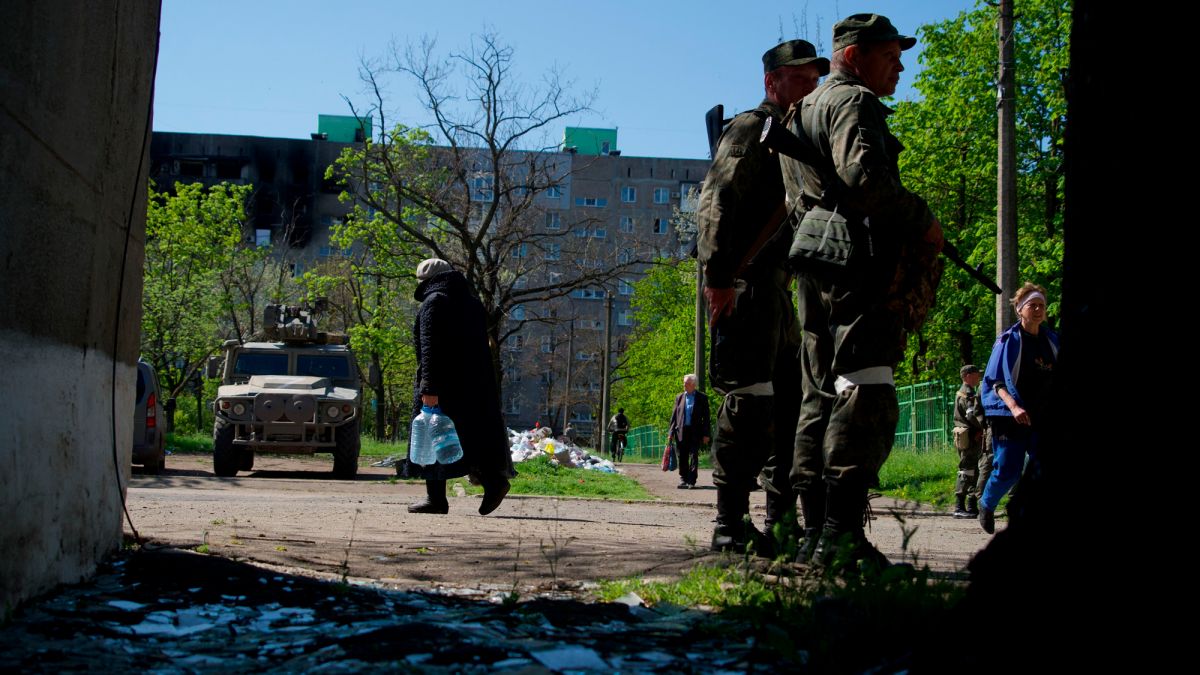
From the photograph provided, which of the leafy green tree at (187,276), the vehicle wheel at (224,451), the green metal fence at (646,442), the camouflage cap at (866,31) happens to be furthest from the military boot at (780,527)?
the green metal fence at (646,442)

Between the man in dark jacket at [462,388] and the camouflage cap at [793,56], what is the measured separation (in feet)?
9.83

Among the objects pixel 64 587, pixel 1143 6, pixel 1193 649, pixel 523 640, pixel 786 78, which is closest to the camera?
pixel 1193 649

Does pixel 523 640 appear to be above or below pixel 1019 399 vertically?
below

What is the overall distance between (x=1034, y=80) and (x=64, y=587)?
32556mm

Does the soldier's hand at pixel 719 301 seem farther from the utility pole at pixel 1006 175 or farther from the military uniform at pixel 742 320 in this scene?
the utility pole at pixel 1006 175

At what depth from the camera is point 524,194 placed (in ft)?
108

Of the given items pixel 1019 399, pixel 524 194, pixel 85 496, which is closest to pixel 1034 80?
pixel 524 194

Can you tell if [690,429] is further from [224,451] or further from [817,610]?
[817,610]

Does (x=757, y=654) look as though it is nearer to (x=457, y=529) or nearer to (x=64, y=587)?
(x=64, y=587)

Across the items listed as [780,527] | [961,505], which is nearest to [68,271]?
[780,527]

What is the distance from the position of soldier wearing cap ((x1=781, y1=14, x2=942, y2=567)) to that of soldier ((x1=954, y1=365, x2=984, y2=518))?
7852mm

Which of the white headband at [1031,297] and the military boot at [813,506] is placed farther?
the white headband at [1031,297]

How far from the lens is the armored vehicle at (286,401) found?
61.7 ft

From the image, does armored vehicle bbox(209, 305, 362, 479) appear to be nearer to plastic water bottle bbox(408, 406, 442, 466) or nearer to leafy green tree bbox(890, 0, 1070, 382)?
plastic water bottle bbox(408, 406, 442, 466)
